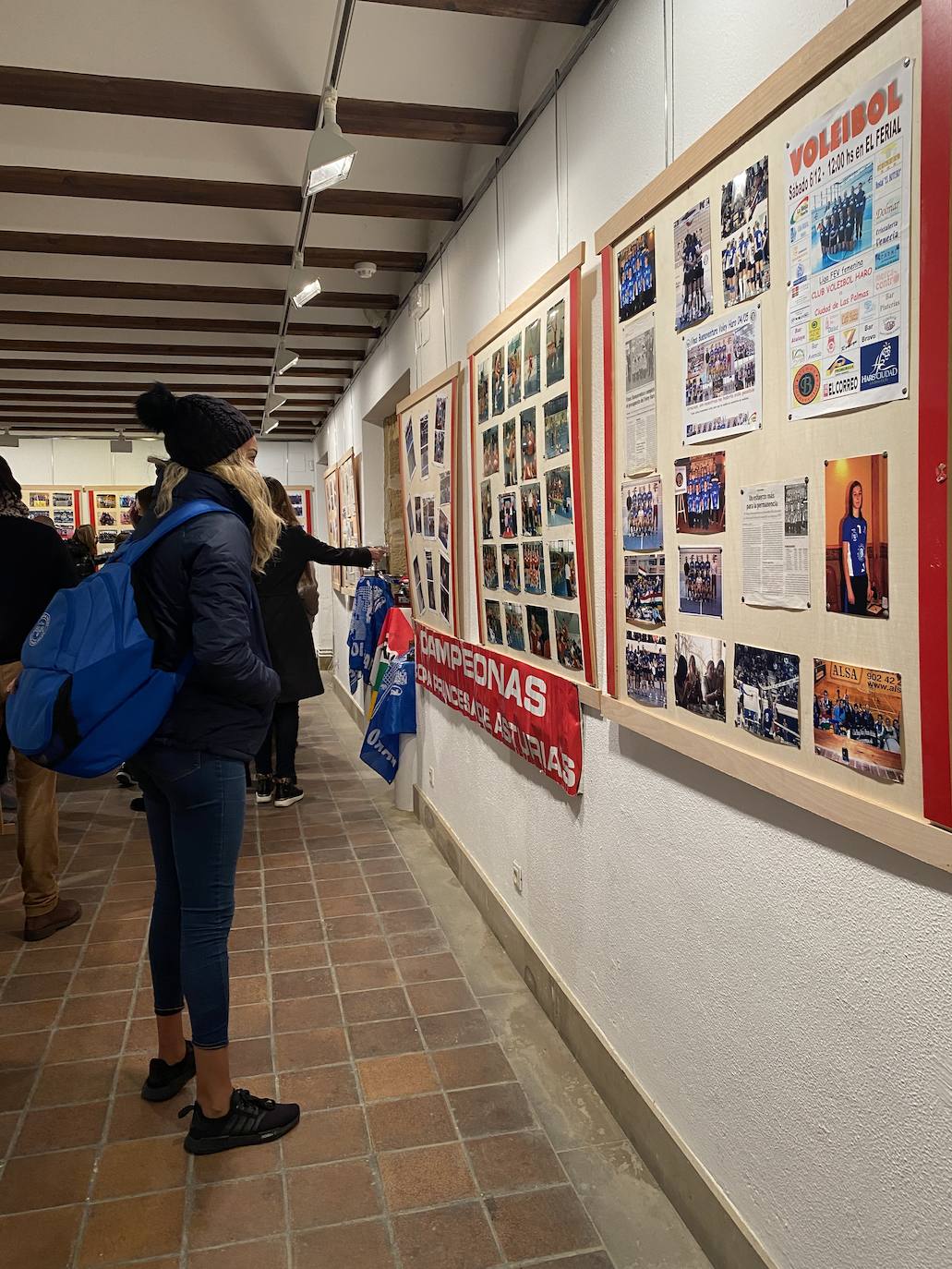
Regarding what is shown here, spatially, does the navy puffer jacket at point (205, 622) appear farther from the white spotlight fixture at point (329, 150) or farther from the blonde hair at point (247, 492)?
the white spotlight fixture at point (329, 150)

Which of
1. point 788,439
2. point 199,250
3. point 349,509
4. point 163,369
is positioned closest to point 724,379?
point 788,439

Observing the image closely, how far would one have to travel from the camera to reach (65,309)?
5.42 meters

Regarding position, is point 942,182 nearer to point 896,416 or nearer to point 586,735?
point 896,416

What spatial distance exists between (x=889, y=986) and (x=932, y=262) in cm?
99

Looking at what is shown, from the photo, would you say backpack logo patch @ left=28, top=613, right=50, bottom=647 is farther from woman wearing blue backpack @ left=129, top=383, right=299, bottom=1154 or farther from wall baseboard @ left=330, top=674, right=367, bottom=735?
wall baseboard @ left=330, top=674, right=367, bottom=735

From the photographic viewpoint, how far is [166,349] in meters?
6.25

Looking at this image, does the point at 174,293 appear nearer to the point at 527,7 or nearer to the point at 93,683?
the point at 527,7

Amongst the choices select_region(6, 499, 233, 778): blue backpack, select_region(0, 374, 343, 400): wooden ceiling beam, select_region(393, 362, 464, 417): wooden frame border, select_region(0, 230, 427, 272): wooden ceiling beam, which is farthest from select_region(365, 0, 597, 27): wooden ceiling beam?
select_region(0, 374, 343, 400): wooden ceiling beam

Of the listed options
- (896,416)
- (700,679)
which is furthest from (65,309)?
(896,416)

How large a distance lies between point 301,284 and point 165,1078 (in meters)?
3.38

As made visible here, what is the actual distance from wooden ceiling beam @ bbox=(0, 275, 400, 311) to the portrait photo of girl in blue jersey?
13.9ft

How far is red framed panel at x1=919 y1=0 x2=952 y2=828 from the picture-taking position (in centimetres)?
107

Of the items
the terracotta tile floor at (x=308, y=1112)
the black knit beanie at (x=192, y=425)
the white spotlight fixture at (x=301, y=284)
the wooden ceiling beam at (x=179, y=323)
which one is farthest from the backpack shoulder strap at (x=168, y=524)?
the wooden ceiling beam at (x=179, y=323)

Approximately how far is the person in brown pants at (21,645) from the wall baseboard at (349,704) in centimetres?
321
